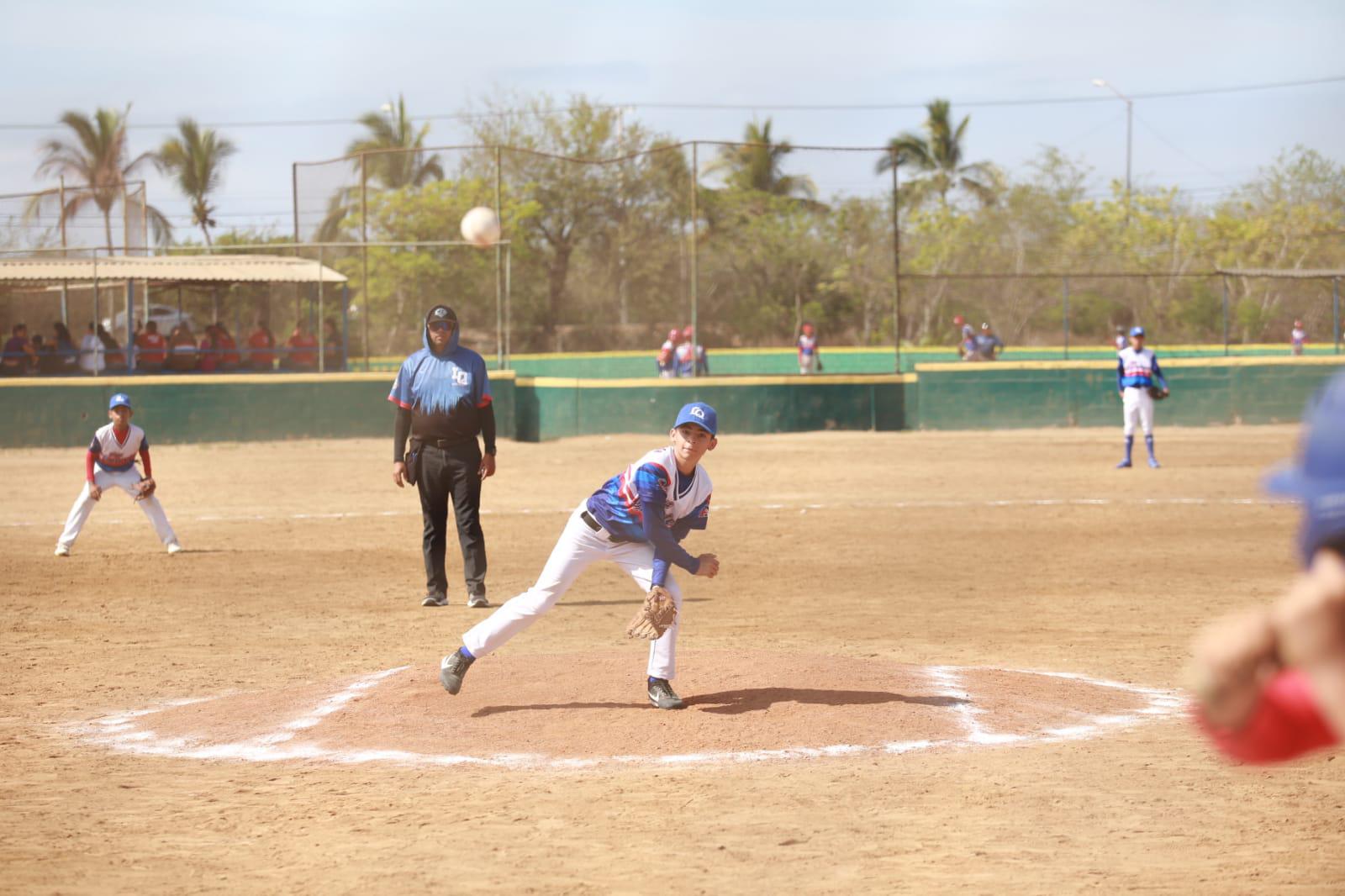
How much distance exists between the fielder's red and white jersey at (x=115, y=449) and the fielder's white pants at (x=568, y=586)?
668 cm

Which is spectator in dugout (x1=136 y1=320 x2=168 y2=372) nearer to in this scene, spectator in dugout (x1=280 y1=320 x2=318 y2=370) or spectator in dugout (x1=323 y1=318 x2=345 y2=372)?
spectator in dugout (x1=280 y1=320 x2=318 y2=370)

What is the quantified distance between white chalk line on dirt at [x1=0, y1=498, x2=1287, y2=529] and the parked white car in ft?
Result: 43.0

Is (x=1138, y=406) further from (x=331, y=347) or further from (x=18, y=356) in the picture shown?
(x=18, y=356)

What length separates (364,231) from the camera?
26.8m

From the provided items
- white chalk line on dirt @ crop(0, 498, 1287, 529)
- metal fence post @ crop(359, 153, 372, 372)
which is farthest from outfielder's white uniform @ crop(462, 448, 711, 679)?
metal fence post @ crop(359, 153, 372, 372)

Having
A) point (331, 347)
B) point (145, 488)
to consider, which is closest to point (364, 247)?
point (331, 347)

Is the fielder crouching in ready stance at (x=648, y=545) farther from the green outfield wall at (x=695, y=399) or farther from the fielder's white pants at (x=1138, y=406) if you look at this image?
the green outfield wall at (x=695, y=399)

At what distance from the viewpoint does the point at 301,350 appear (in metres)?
26.6

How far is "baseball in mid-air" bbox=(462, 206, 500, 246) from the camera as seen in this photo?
2547 centimetres

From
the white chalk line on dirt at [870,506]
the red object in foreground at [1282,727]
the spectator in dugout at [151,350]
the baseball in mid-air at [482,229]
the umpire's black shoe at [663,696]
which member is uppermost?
the baseball in mid-air at [482,229]

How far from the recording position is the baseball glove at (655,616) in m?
6.59

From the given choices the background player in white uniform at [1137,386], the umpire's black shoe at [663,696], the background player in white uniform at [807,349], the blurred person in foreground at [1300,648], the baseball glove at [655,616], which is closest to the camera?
the blurred person in foreground at [1300,648]

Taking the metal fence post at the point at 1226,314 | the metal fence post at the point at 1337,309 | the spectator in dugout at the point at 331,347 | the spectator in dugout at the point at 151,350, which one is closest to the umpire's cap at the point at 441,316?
the spectator in dugout at the point at 331,347

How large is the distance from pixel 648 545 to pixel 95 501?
7473 mm
